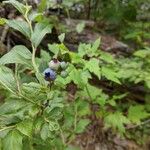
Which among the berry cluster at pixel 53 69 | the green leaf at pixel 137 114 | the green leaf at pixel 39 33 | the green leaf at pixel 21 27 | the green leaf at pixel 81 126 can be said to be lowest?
the green leaf at pixel 137 114

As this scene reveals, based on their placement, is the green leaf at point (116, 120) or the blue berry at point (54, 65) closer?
the blue berry at point (54, 65)

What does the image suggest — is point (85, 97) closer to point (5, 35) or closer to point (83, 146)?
point (83, 146)

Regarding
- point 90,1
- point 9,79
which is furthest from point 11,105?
point 90,1

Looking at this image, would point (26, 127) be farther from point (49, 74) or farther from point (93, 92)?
point (93, 92)

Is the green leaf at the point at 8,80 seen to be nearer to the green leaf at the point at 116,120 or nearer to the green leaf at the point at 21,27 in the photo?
the green leaf at the point at 21,27

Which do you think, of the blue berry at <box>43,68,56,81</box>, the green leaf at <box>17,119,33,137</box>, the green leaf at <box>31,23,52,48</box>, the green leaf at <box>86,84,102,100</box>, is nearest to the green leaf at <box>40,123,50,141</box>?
the green leaf at <box>17,119,33,137</box>

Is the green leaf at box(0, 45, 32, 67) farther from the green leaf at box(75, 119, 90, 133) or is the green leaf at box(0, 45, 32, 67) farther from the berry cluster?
the green leaf at box(75, 119, 90, 133)

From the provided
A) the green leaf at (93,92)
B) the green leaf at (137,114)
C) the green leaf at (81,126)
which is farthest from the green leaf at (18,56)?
the green leaf at (137,114)

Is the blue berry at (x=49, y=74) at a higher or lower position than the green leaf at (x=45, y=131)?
higher
